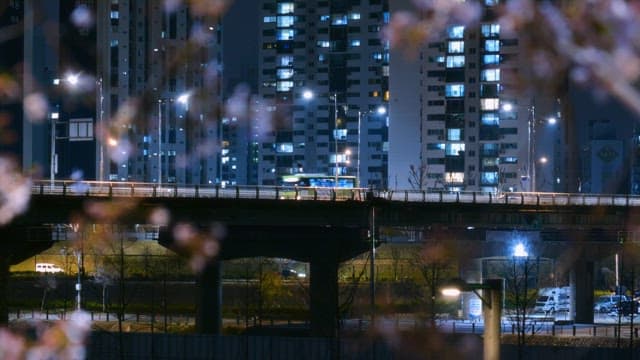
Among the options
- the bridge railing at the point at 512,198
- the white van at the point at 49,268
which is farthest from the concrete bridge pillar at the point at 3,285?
the white van at the point at 49,268

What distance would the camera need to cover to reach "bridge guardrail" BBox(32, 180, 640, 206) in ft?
105

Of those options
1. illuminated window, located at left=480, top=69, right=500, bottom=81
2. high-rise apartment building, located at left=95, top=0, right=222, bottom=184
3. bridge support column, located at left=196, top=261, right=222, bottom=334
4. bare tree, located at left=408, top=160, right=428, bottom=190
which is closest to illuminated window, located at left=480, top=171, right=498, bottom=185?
bare tree, located at left=408, top=160, right=428, bottom=190

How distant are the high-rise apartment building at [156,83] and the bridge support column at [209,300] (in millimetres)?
50211

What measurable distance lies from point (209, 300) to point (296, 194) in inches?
253

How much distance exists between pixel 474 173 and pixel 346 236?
146ft

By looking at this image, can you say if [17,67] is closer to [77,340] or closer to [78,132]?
[78,132]

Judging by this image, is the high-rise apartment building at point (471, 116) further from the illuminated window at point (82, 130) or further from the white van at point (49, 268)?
the illuminated window at point (82, 130)

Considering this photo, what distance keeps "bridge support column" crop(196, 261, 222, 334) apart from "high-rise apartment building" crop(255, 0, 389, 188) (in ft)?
170

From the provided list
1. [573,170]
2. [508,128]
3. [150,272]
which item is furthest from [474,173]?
[150,272]

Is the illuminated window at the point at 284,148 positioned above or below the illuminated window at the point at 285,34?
Answer: below

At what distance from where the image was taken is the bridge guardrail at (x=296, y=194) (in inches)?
1265

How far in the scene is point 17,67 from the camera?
239 feet

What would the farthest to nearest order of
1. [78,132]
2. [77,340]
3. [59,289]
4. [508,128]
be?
1. [508,128]
2. [59,289]
3. [78,132]
4. [77,340]

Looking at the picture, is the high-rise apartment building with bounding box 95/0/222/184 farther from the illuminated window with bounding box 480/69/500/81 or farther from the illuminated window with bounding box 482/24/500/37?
the illuminated window with bounding box 480/69/500/81
